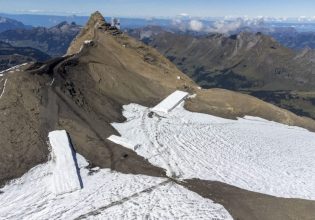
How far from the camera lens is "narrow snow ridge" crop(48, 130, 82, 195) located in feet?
139

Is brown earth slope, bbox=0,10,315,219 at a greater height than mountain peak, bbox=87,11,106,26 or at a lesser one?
lesser

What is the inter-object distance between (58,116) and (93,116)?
596cm

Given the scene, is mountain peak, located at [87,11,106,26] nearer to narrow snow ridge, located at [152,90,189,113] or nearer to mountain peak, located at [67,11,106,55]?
mountain peak, located at [67,11,106,55]

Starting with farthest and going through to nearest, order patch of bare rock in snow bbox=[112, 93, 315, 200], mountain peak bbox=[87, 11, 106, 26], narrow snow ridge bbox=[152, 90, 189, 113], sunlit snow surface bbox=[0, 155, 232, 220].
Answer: mountain peak bbox=[87, 11, 106, 26]
narrow snow ridge bbox=[152, 90, 189, 113]
patch of bare rock in snow bbox=[112, 93, 315, 200]
sunlit snow surface bbox=[0, 155, 232, 220]

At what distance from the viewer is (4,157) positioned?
1826 inches

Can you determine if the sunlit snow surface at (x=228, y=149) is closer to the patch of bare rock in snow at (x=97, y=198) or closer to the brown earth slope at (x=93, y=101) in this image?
the brown earth slope at (x=93, y=101)

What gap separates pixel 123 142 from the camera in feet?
178

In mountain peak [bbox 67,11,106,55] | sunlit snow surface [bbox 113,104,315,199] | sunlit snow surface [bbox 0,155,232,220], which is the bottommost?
sunlit snow surface [bbox 113,104,315,199]

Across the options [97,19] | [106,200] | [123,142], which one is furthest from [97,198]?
[97,19]

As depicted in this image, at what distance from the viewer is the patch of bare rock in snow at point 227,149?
4966 centimetres

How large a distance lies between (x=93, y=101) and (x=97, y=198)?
2619 cm

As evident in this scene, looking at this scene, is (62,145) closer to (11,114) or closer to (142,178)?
(11,114)

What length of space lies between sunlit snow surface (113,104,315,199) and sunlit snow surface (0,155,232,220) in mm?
5347

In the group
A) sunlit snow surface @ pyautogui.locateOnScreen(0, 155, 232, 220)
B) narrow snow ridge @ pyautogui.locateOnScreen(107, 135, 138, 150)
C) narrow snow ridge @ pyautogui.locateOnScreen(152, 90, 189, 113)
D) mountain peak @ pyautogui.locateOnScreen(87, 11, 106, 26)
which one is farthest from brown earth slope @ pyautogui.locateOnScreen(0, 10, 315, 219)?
mountain peak @ pyautogui.locateOnScreen(87, 11, 106, 26)
